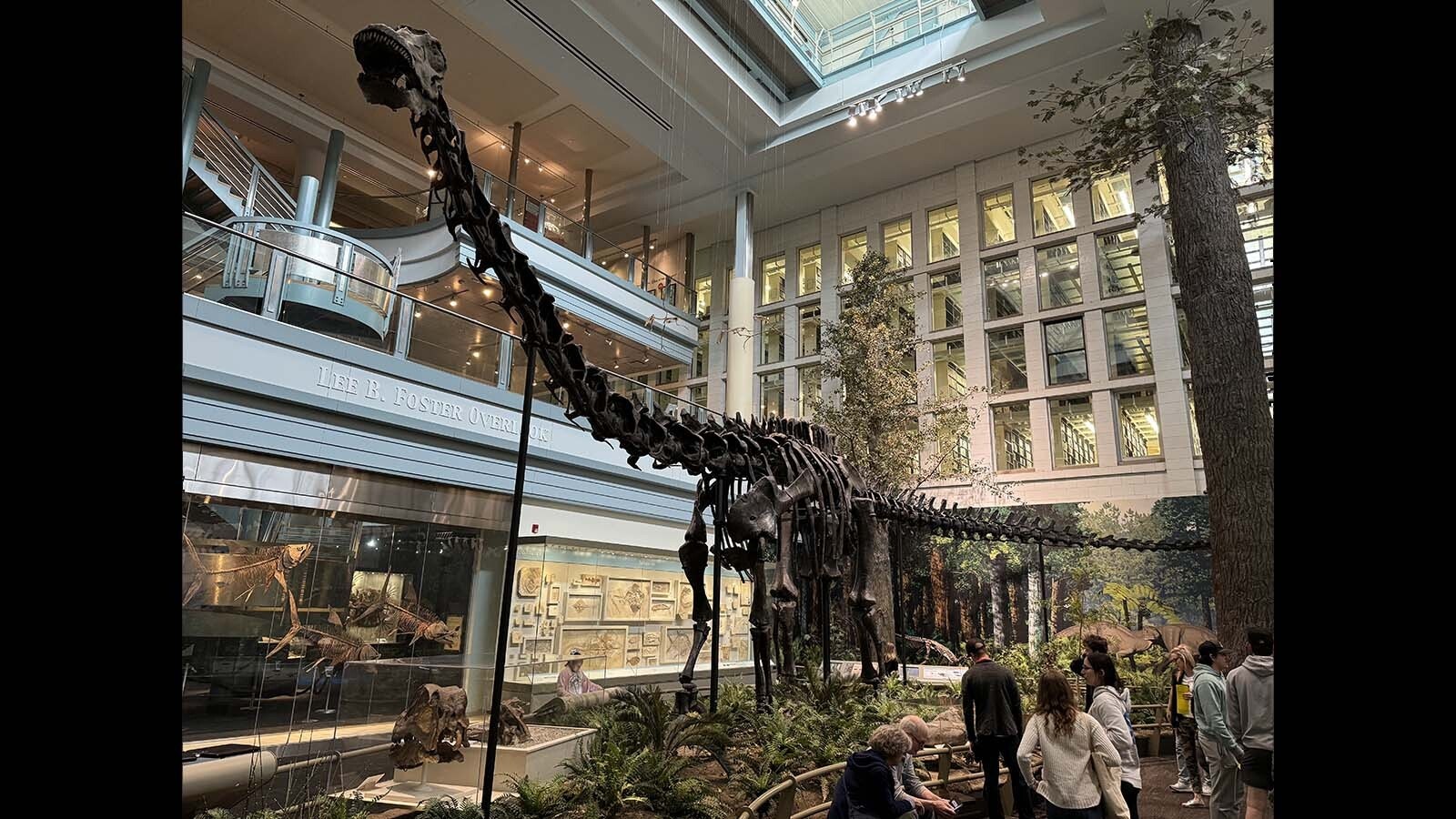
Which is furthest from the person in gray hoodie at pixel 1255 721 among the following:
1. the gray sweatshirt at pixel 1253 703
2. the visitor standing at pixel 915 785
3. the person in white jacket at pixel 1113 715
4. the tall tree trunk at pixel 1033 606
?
the tall tree trunk at pixel 1033 606

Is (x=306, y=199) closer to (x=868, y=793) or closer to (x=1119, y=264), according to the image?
(x=868, y=793)

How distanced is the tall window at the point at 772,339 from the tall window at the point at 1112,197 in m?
9.52

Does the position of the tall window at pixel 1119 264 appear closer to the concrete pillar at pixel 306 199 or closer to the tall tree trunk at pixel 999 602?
the tall tree trunk at pixel 999 602

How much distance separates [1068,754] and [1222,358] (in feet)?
19.0

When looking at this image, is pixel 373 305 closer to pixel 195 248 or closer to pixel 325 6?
pixel 195 248

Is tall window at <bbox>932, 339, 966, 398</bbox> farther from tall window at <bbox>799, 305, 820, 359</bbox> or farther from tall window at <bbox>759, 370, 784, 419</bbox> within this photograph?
tall window at <bbox>759, 370, 784, 419</bbox>

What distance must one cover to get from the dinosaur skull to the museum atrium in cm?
5

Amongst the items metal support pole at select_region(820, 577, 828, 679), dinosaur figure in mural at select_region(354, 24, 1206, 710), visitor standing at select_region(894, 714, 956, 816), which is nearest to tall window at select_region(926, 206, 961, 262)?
dinosaur figure in mural at select_region(354, 24, 1206, 710)

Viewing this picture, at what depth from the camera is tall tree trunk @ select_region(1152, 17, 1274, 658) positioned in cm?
749

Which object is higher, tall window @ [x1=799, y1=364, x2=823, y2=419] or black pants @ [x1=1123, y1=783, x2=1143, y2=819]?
tall window @ [x1=799, y1=364, x2=823, y2=419]

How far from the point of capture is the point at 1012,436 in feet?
63.2

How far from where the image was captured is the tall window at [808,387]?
21078 millimetres

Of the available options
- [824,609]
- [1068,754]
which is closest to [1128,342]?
[824,609]
